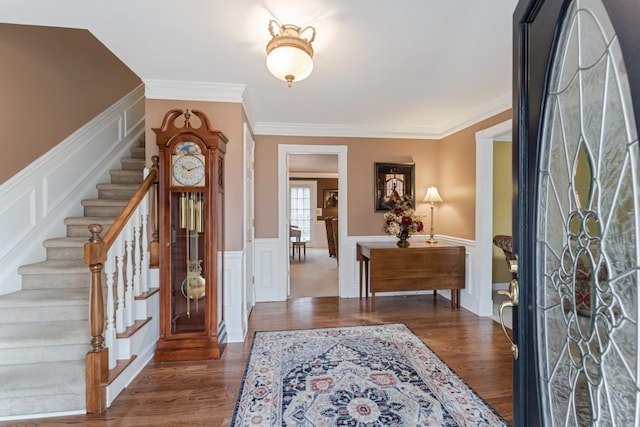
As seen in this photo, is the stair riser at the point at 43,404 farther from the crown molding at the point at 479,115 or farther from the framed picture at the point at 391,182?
the crown molding at the point at 479,115

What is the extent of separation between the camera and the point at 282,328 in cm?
305

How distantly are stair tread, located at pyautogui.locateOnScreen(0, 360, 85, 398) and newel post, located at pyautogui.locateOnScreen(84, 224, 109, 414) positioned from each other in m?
0.09

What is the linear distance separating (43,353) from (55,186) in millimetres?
1502

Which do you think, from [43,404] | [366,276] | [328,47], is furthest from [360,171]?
[43,404]

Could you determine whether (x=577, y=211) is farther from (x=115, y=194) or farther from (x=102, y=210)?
(x=115, y=194)

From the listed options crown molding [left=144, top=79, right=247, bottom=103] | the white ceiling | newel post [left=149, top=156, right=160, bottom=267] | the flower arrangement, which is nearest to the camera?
the white ceiling

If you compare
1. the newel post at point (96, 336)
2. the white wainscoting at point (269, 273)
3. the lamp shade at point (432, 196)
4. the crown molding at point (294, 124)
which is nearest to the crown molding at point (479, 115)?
the crown molding at point (294, 124)

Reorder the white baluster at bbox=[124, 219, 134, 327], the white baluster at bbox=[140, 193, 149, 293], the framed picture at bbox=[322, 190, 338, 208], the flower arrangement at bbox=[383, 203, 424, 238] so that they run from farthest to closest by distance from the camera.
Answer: the framed picture at bbox=[322, 190, 338, 208] → the flower arrangement at bbox=[383, 203, 424, 238] → the white baluster at bbox=[140, 193, 149, 293] → the white baluster at bbox=[124, 219, 134, 327]

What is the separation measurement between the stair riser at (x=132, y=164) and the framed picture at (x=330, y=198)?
5.93 meters

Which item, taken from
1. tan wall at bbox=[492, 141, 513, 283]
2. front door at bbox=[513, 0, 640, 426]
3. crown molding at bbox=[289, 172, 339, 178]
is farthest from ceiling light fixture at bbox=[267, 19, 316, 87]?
crown molding at bbox=[289, 172, 339, 178]

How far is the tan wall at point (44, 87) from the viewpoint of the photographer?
2.39 m

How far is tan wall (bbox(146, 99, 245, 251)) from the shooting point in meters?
2.72

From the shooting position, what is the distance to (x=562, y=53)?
0.69m

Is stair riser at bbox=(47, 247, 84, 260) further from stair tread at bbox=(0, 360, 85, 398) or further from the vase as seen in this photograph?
the vase
